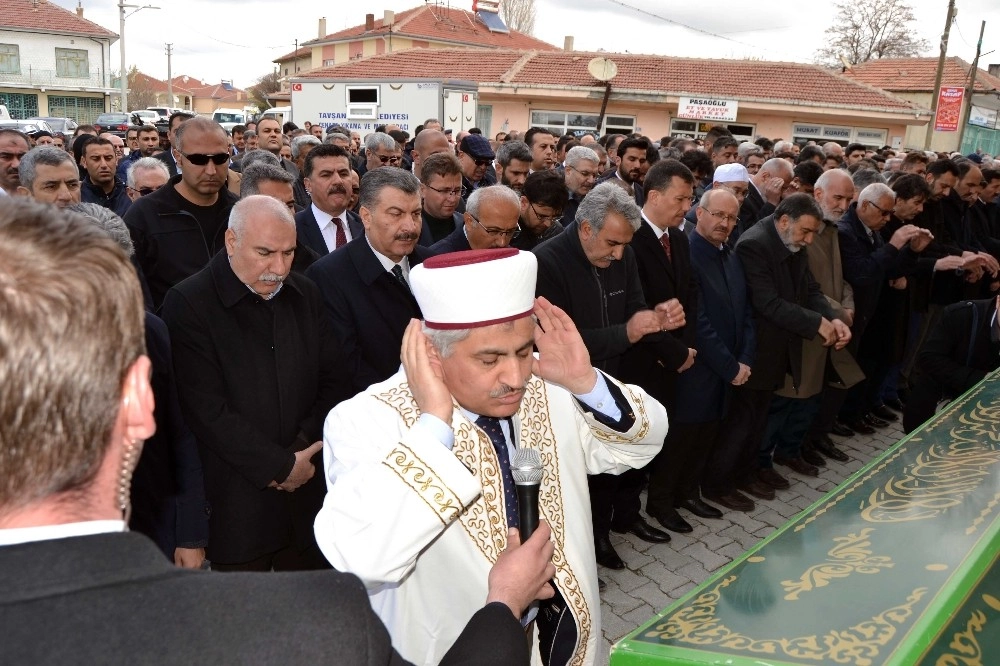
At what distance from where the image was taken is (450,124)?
18500mm

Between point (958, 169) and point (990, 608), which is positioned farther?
point (958, 169)

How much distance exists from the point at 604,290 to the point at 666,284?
0.68 meters

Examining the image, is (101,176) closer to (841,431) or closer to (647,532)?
(647,532)

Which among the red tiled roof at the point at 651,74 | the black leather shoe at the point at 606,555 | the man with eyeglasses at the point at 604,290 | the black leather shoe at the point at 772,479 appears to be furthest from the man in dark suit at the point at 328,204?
the red tiled roof at the point at 651,74

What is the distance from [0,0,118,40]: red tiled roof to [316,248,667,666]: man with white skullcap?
173ft

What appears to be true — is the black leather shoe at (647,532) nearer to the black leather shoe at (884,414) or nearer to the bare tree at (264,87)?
the black leather shoe at (884,414)

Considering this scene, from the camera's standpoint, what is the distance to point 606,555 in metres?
4.42

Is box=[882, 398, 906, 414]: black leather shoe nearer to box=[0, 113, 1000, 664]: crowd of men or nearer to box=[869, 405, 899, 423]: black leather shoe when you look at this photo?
box=[0, 113, 1000, 664]: crowd of men

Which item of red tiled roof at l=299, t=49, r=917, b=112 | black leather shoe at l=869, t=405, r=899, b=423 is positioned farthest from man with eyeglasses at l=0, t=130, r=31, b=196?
red tiled roof at l=299, t=49, r=917, b=112

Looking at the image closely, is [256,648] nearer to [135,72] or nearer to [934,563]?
[934,563]

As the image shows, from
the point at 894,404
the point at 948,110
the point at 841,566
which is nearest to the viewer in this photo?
the point at 841,566

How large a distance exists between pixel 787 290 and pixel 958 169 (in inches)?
169

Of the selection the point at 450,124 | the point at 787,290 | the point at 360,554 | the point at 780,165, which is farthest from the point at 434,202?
the point at 450,124

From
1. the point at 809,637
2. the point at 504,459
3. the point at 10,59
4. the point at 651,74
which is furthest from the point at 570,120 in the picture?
the point at 10,59
